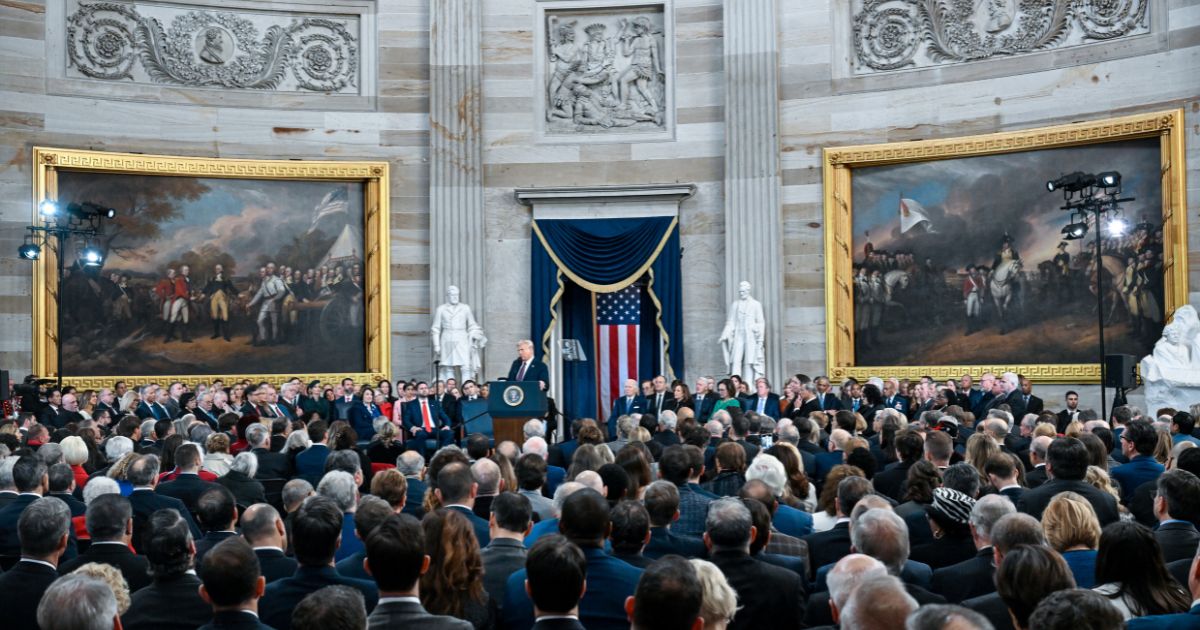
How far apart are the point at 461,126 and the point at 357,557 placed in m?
18.1

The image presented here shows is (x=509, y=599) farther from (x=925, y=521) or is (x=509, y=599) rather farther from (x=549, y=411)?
(x=549, y=411)

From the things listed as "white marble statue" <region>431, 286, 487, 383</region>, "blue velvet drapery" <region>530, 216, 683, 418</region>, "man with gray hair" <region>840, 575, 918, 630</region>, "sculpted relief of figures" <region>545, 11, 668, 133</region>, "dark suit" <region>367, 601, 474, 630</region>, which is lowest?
"dark suit" <region>367, 601, 474, 630</region>

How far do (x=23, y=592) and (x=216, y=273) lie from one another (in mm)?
17882

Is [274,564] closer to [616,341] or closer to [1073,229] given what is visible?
[1073,229]

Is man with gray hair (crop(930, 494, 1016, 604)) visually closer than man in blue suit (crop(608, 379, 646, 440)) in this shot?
Yes

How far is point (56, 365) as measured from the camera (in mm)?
21109

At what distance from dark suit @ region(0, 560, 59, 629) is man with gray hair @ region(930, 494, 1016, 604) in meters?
4.16

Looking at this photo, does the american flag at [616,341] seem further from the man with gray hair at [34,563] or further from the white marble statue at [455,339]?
the man with gray hair at [34,563]

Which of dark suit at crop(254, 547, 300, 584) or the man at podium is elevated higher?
the man at podium

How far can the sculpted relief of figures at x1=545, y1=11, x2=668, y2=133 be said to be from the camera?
2395 cm

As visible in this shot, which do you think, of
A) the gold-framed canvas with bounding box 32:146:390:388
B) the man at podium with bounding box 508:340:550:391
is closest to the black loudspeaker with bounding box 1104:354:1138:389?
the man at podium with bounding box 508:340:550:391

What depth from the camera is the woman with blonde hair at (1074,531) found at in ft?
18.6

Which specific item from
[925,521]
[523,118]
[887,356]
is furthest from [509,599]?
[523,118]

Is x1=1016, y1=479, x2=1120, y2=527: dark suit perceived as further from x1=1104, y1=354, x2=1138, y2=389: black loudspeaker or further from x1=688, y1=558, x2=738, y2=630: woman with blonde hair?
x1=1104, y1=354, x2=1138, y2=389: black loudspeaker
